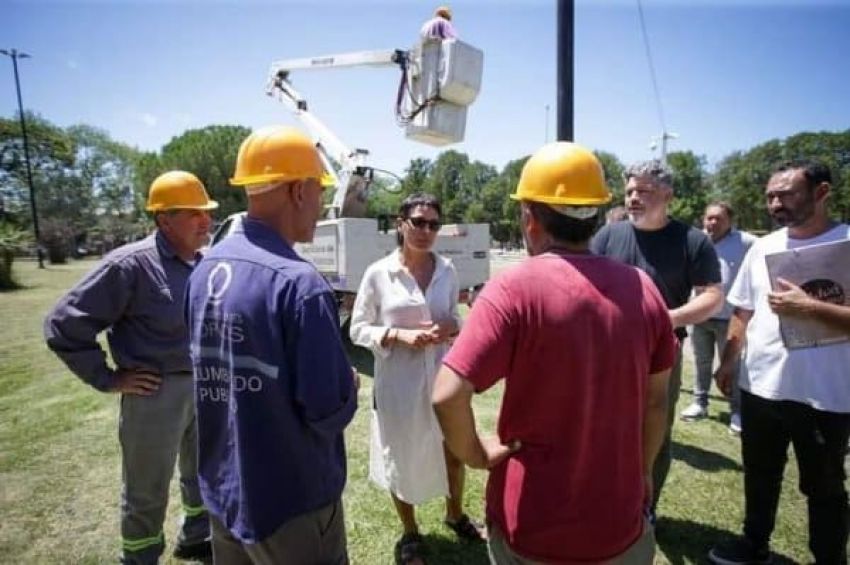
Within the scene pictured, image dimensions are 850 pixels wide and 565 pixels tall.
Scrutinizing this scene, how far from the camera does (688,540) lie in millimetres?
3117

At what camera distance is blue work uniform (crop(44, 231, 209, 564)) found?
236 cm

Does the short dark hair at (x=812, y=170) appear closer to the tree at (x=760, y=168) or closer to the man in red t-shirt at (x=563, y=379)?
the man in red t-shirt at (x=563, y=379)

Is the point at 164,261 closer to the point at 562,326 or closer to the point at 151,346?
the point at 151,346

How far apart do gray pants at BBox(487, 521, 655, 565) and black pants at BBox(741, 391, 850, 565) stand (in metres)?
1.55

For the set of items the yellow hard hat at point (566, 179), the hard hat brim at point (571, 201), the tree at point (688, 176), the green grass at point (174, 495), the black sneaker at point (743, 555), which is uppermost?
the tree at point (688, 176)

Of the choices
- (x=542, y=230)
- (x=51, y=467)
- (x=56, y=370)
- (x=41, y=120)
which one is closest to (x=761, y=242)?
(x=542, y=230)

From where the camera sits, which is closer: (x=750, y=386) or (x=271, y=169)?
(x=271, y=169)

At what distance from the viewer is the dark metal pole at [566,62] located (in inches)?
138

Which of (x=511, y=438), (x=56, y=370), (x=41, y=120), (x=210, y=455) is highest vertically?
(x=41, y=120)

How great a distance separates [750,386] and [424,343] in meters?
1.87

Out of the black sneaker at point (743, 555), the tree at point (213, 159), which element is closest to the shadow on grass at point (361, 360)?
the black sneaker at point (743, 555)

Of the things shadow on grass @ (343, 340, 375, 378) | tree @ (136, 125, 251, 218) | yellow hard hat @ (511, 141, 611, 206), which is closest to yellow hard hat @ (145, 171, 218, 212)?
yellow hard hat @ (511, 141, 611, 206)

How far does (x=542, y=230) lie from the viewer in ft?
4.98

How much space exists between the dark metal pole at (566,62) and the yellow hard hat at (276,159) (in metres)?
2.62
